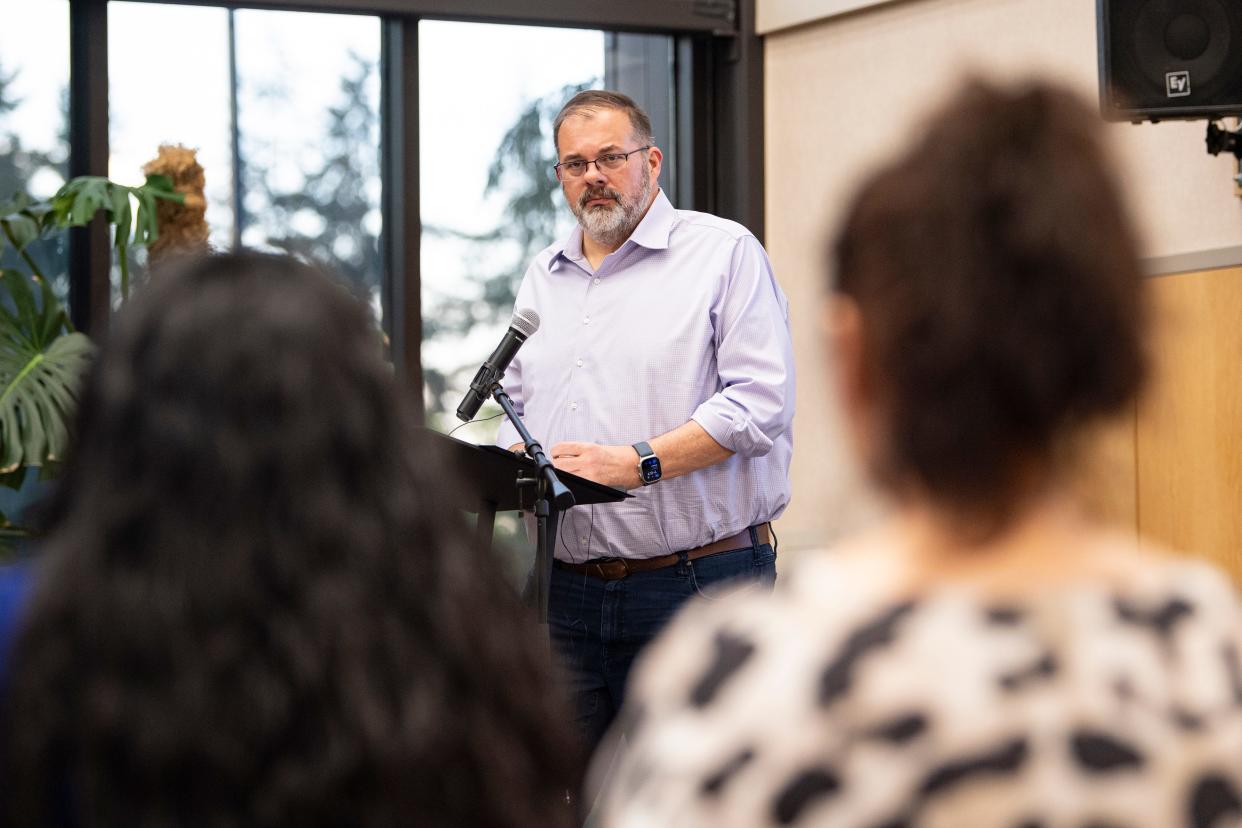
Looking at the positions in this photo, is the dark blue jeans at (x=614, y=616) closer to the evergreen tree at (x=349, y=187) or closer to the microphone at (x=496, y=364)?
the microphone at (x=496, y=364)

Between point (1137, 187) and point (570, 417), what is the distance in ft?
8.44

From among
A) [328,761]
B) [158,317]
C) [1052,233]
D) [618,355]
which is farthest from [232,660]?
[618,355]

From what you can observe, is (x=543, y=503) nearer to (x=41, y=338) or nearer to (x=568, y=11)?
(x=41, y=338)

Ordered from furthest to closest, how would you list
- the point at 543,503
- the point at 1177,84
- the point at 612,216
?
the point at 1177,84, the point at 612,216, the point at 543,503

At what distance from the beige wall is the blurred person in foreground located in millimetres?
3582

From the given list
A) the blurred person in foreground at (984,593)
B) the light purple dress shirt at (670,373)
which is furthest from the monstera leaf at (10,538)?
the blurred person in foreground at (984,593)

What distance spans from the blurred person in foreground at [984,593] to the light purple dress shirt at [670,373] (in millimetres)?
2300

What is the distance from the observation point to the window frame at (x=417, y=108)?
511 cm

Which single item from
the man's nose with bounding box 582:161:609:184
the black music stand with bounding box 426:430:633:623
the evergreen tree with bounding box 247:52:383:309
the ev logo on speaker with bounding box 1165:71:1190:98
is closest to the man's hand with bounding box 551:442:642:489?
the black music stand with bounding box 426:430:633:623

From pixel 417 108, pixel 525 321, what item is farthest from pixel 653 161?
pixel 417 108

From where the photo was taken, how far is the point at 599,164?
3641 millimetres

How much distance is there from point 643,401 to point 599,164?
0.58 meters

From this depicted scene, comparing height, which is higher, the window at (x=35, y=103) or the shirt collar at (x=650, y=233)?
the window at (x=35, y=103)

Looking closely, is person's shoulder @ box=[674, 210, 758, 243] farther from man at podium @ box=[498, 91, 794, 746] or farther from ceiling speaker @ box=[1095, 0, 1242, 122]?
ceiling speaker @ box=[1095, 0, 1242, 122]
